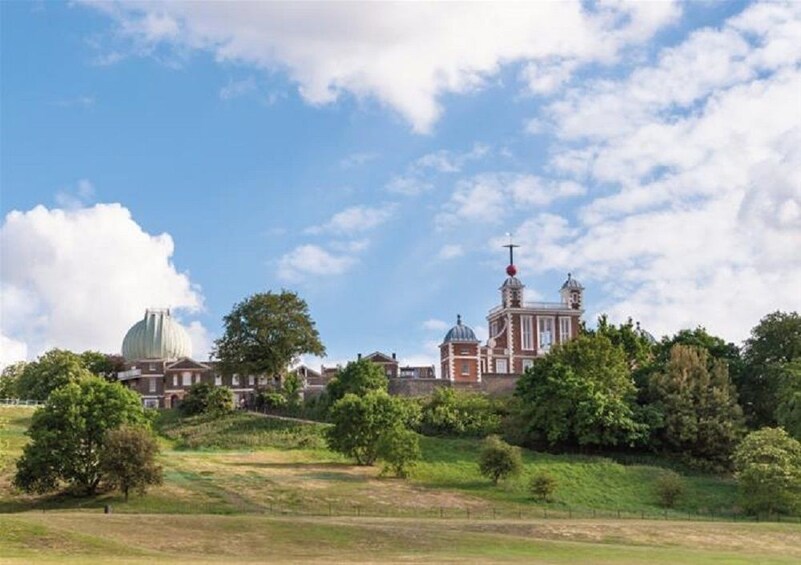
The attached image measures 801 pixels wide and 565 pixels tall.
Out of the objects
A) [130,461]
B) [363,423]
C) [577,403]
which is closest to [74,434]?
[130,461]

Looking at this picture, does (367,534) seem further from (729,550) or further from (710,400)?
(710,400)

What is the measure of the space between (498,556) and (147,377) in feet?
303

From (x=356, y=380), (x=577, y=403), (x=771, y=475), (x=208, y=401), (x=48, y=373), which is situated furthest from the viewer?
(x=48, y=373)

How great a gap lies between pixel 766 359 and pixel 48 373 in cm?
7579

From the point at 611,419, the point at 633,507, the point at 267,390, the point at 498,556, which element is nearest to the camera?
the point at 498,556

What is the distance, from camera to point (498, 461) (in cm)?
7981

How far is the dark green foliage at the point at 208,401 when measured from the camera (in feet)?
356

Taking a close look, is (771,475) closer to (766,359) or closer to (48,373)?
(766,359)

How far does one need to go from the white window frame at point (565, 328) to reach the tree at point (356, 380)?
100.0 feet

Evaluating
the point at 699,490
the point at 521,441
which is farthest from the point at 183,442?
the point at 699,490

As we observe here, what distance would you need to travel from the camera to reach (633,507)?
75.8m

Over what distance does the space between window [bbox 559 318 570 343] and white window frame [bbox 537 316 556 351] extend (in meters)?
0.98

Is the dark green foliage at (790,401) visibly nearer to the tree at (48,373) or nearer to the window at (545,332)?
the window at (545,332)

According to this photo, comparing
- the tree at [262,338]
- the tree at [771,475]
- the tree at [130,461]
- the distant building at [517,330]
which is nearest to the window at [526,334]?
the distant building at [517,330]
